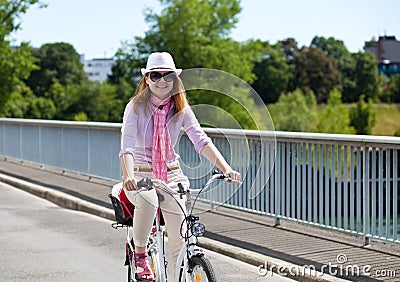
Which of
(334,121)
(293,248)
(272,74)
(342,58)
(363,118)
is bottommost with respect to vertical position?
(334,121)

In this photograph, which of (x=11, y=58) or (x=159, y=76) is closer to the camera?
(x=159, y=76)

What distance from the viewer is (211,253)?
8961 millimetres

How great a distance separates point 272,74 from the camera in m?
142

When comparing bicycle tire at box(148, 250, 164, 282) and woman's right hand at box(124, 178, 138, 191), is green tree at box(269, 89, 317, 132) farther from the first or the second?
woman's right hand at box(124, 178, 138, 191)

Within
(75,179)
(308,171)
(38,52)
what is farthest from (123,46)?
(308,171)

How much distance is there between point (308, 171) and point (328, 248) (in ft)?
4.26

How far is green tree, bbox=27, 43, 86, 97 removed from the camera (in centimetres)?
14188

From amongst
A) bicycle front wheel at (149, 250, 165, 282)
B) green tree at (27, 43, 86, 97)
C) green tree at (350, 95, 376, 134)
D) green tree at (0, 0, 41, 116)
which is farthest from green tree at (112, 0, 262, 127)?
bicycle front wheel at (149, 250, 165, 282)

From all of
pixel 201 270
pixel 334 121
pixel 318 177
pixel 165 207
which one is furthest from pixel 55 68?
pixel 201 270

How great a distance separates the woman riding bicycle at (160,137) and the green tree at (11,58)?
3657cm

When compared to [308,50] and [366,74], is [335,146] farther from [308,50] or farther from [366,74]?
[366,74]

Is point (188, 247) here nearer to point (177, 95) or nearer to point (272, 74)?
point (177, 95)

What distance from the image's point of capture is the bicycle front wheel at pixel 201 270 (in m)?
5.27

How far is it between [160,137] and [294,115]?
111 metres
